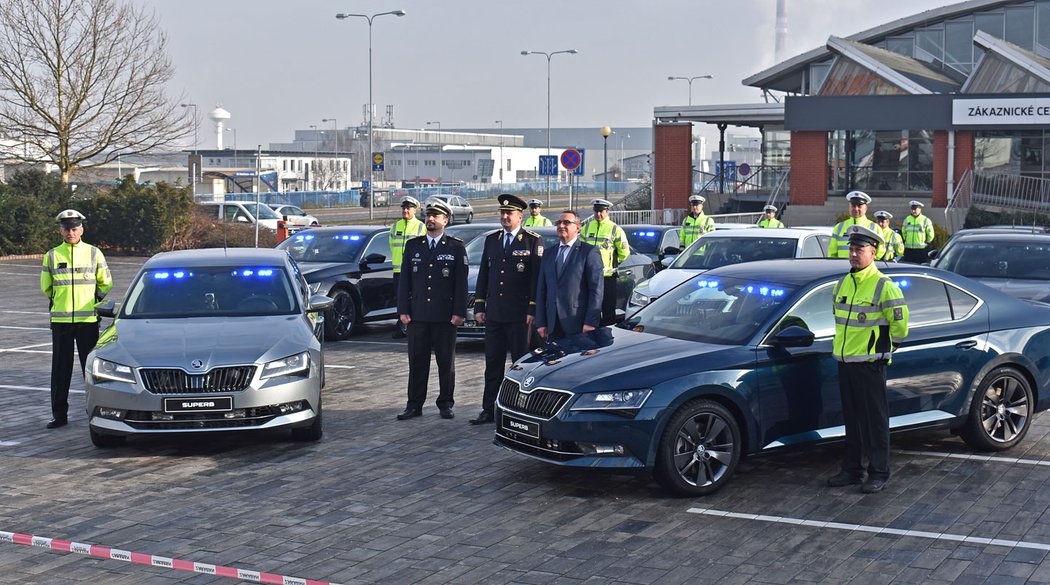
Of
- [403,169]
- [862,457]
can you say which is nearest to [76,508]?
[862,457]

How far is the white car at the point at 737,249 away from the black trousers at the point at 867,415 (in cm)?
728

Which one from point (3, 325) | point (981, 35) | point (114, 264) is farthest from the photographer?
point (981, 35)

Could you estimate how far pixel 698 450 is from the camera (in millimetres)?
8133

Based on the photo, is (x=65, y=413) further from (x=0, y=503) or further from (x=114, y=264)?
(x=114, y=264)

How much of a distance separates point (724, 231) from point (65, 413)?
918cm

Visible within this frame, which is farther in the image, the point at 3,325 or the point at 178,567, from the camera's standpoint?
the point at 3,325

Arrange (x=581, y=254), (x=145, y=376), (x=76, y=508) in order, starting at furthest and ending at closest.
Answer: (x=581, y=254) < (x=145, y=376) < (x=76, y=508)

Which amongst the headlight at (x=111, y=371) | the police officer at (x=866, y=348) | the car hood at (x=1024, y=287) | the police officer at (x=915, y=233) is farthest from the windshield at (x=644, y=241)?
the police officer at (x=866, y=348)

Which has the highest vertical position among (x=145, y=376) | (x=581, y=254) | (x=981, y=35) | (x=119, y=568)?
(x=981, y=35)

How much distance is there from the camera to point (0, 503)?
26.9 feet

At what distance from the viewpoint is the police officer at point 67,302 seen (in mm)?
10812

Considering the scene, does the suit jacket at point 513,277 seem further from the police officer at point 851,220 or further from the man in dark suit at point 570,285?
the police officer at point 851,220

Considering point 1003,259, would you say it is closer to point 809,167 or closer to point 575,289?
point 575,289

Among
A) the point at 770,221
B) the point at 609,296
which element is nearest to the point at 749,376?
the point at 609,296
